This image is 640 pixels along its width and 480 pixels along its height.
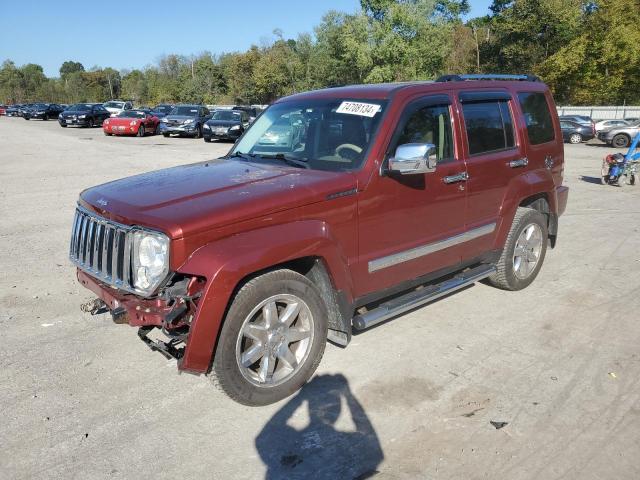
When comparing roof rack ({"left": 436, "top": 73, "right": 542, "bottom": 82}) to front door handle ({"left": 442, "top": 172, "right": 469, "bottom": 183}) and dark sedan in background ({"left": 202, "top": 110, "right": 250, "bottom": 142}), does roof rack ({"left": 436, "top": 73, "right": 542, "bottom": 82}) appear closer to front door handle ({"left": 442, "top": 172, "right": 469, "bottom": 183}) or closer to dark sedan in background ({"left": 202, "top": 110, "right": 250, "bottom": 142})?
front door handle ({"left": 442, "top": 172, "right": 469, "bottom": 183})

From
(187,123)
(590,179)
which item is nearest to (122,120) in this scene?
(187,123)

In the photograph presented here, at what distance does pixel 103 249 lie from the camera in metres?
3.55

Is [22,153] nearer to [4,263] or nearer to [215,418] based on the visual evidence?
[4,263]

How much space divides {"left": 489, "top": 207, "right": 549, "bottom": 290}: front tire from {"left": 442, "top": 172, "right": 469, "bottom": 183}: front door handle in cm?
103

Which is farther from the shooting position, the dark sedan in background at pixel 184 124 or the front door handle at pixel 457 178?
the dark sedan in background at pixel 184 124

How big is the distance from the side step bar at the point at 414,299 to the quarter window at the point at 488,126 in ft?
3.61

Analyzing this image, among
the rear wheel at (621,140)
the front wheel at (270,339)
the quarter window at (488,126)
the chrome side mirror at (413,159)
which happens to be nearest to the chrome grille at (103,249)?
the front wheel at (270,339)

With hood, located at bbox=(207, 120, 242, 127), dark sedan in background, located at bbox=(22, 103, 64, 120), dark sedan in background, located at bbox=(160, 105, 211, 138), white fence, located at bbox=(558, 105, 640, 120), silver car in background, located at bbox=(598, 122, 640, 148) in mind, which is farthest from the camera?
dark sedan in background, located at bbox=(22, 103, 64, 120)

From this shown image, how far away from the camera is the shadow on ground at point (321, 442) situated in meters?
2.88

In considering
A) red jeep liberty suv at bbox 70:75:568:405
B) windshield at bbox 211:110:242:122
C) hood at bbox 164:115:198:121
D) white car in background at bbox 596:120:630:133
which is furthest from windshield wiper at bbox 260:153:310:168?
white car in background at bbox 596:120:630:133

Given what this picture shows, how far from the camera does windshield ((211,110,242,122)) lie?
2591 cm

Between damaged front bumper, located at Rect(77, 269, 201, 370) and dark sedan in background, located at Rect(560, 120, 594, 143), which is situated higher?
dark sedan in background, located at Rect(560, 120, 594, 143)

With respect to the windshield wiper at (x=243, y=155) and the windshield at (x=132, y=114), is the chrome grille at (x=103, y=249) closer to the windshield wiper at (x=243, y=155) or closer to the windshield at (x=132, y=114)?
the windshield wiper at (x=243, y=155)

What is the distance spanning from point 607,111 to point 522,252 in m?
41.8
